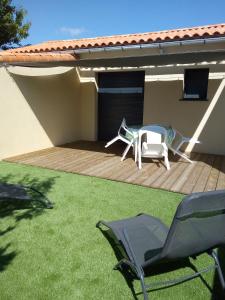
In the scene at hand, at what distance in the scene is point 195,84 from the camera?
33.4 feet

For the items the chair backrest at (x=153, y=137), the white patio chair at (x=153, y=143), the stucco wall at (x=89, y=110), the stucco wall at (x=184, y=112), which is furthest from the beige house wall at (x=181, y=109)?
the chair backrest at (x=153, y=137)

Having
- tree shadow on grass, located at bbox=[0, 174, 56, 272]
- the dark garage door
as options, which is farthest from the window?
tree shadow on grass, located at bbox=[0, 174, 56, 272]

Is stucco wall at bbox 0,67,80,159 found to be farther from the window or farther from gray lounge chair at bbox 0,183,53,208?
the window

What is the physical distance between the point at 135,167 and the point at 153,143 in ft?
2.86

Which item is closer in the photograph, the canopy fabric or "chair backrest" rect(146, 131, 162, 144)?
the canopy fabric

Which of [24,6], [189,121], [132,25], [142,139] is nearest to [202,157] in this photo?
[189,121]

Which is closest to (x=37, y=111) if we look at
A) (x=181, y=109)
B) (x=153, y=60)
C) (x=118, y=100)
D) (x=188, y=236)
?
(x=118, y=100)

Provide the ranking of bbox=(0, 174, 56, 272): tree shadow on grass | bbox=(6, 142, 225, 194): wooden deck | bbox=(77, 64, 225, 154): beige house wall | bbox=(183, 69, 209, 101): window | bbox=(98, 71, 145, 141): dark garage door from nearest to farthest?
bbox=(0, 174, 56, 272): tree shadow on grass
bbox=(6, 142, 225, 194): wooden deck
bbox=(77, 64, 225, 154): beige house wall
bbox=(183, 69, 209, 101): window
bbox=(98, 71, 145, 141): dark garage door

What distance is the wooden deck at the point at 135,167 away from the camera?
6598 millimetres

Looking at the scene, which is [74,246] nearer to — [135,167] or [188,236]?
[188,236]

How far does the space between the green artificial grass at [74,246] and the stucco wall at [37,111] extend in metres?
3.10

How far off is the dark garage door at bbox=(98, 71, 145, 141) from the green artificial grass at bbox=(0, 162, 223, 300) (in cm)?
573

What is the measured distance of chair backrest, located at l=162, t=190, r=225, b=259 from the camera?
2.53 meters

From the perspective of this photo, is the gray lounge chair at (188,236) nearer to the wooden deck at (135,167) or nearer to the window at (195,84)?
the wooden deck at (135,167)
